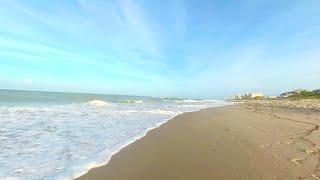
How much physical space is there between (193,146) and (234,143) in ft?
4.27

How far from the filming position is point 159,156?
270 inches

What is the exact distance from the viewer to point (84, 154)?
6.92 m

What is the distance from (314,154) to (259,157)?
120 cm

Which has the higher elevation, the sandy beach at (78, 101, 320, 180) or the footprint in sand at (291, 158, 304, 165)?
the footprint in sand at (291, 158, 304, 165)

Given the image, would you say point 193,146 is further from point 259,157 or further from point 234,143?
point 259,157

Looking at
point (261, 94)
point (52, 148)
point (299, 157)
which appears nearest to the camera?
point (299, 157)

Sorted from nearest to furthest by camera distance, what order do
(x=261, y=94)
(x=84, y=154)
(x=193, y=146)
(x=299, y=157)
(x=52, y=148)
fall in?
(x=299, y=157)
(x=84, y=154)
(x=52, y=148)
(x=193, y=146)
(x=261, y=94)

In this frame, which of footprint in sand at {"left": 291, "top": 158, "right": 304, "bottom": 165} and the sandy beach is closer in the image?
the sandy beach

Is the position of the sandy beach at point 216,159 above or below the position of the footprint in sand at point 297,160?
below

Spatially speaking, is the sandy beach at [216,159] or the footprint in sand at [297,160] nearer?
the sandy beach at [216,159]

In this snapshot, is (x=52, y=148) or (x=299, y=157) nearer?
(x=299, y=157)

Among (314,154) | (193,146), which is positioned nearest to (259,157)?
(314,154)

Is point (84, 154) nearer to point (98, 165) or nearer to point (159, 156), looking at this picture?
point (98, 165)

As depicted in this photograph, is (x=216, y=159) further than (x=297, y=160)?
Yes
